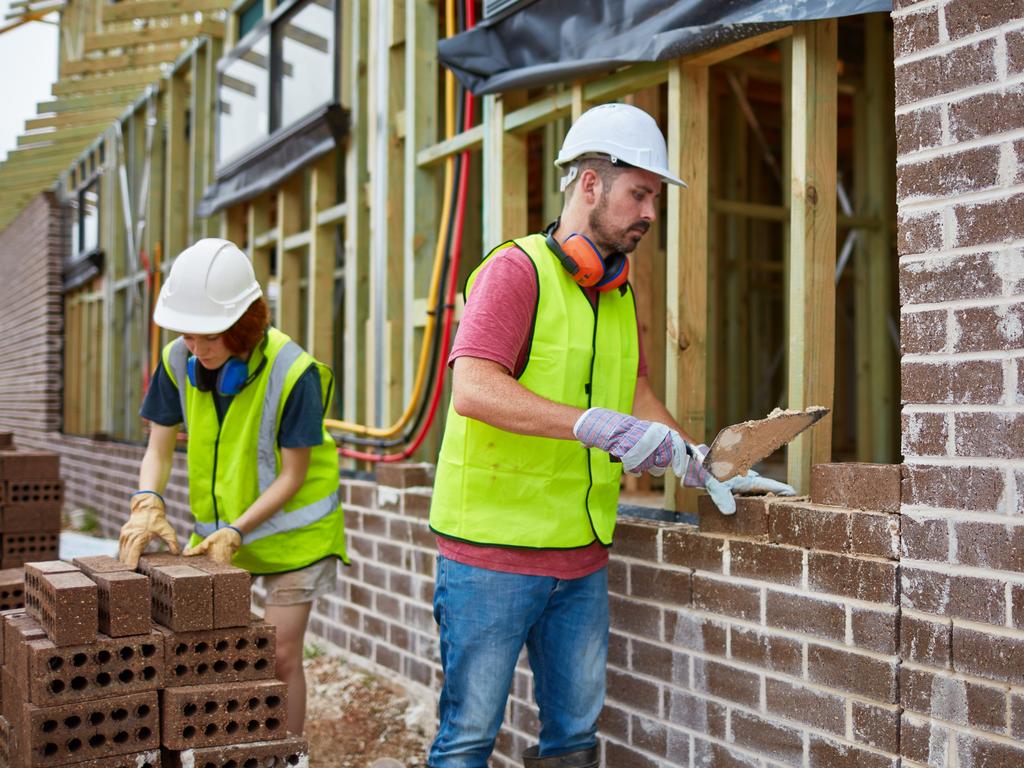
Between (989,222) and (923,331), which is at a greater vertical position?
(989,222)

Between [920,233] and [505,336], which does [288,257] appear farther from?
[920,233]

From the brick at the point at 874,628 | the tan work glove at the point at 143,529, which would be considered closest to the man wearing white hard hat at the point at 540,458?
the brick at the point at 874,628

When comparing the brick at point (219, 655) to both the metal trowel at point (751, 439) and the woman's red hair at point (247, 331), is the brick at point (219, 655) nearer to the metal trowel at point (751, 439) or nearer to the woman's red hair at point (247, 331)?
the woman's red hair at point (247, 331)

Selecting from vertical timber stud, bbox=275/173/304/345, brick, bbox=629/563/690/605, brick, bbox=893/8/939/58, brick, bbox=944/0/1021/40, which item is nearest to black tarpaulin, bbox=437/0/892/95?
brick, bbox=893/8/939/58

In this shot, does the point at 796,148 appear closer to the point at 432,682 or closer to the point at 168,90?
the point at 432,682

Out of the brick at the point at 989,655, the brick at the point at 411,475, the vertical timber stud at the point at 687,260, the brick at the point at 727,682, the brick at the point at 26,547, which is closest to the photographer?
the brick at the point at 989,655

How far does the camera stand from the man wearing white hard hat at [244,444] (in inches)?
124

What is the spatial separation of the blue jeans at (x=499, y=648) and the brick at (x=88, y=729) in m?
0.76

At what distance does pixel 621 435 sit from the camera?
2422 mm

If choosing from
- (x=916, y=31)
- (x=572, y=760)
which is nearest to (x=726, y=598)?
Result: (x=572, y=760)

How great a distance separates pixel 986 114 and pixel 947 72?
0.55 feet

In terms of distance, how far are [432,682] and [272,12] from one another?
4758 millimetres

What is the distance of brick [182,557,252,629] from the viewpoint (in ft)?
8.61

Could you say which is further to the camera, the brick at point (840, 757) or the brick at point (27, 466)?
the brick at point (27, 466)
